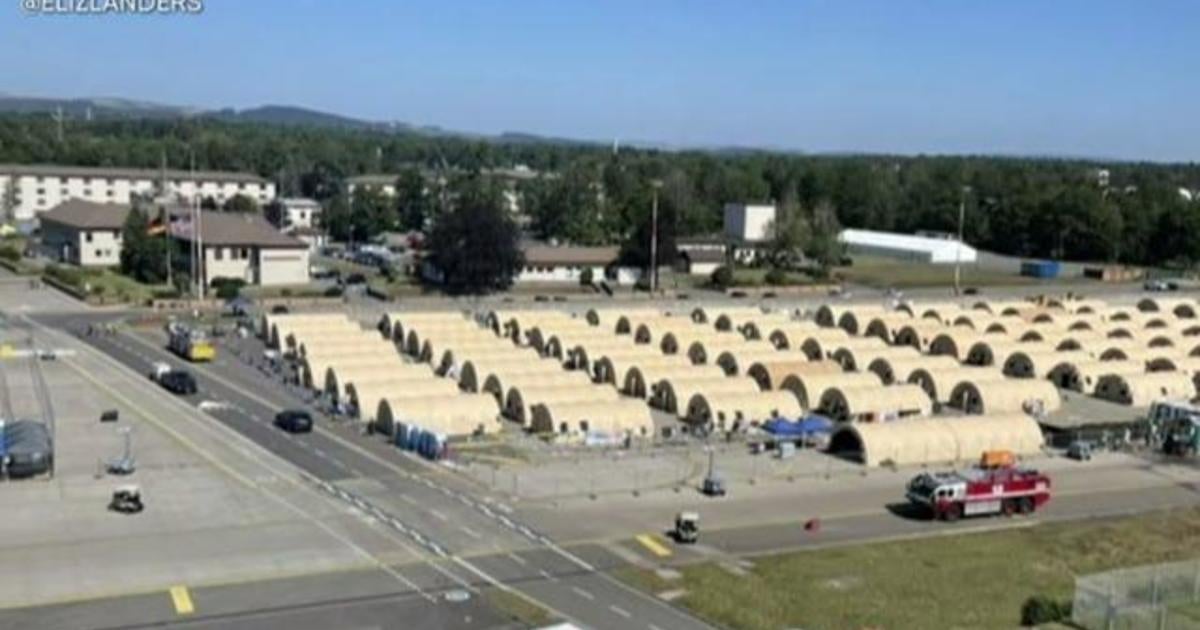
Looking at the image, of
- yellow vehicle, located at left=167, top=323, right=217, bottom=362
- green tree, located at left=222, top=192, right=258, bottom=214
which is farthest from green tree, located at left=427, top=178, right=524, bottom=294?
green tree, located at left=222, top=192, right=258, bottom=214

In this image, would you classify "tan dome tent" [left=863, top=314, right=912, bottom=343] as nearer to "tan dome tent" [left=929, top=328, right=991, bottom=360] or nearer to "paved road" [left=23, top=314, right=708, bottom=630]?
"tan dome tent" [left=929, top=328, right=991, bottom=360]

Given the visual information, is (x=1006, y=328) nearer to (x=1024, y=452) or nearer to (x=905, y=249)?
(x=1024, y=452)

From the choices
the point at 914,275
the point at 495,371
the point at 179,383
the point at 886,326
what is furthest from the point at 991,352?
the point at 914,275

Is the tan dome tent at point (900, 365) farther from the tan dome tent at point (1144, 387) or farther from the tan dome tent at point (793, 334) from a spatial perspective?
the tan dome tent at point (1144, 387)

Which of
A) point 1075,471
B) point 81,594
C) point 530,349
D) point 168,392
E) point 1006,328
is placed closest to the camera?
point 81,594

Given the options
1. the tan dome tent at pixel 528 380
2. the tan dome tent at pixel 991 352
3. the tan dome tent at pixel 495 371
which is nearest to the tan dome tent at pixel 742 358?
the tan dome tent at pixel 528 380

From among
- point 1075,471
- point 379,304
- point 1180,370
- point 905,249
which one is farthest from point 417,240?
point 1075,471
